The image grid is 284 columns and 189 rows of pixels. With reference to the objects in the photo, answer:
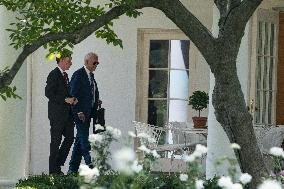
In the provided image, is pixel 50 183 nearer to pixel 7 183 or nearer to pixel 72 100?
pixel 7 183

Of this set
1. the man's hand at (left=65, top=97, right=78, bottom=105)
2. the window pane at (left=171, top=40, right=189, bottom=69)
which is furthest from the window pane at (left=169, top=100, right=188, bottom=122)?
the man's hand at (left=65, top=97, right=78, bottom=105)

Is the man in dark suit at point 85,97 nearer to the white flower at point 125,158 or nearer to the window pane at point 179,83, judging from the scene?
the window pane at point 179,83

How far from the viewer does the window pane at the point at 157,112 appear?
536 inches

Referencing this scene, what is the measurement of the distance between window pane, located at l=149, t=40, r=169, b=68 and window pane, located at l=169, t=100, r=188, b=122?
68cm

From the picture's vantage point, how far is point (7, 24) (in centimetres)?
929

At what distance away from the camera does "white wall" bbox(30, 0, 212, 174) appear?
44.2 feet

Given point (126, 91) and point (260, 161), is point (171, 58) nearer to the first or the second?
point (126, 91)

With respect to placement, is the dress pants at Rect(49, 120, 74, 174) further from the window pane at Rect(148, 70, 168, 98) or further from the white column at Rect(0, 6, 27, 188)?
the window pane at Rect(148, 70, 168, 98)

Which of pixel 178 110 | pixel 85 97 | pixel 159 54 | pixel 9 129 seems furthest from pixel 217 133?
pixel 159 54

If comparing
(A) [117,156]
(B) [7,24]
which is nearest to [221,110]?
(A) [117,156]

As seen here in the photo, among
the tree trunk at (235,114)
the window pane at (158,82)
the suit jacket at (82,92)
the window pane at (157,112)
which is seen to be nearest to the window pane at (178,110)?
the window pane at (157,112)

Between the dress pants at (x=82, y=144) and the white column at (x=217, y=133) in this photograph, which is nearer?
the white column at (x=217, y=133)

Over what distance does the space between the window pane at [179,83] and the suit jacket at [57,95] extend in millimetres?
3265

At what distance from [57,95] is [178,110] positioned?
348 centimetres
